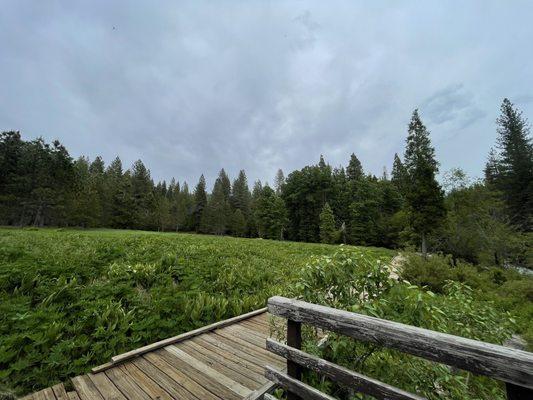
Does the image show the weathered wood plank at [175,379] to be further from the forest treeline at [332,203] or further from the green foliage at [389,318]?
the forest treeline at [332,203]

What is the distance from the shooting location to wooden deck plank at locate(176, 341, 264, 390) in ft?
11.0

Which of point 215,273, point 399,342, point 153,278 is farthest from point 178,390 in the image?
point 215,273

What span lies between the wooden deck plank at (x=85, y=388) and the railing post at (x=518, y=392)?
393cm

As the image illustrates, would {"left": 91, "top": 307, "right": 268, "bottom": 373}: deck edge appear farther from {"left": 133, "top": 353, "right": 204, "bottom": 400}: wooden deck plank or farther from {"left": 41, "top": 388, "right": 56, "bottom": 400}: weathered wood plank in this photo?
{"left": 41, "top": 388, "right": 56, "bottom": 400}: weathered wood plank

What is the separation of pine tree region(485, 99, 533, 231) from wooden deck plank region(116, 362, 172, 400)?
45050 millimetres

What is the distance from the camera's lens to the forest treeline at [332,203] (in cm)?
2223

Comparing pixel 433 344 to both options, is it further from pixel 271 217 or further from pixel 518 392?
pixel 271 217

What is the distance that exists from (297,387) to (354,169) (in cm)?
5369

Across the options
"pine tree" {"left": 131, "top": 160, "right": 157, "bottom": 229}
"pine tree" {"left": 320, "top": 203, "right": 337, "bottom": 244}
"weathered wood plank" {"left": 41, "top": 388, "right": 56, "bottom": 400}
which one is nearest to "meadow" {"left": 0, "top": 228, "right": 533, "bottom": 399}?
"weathered wood plank" {"left": 41, "top": 388, "right": 56, "bottom": 400}

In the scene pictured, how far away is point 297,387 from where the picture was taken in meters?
2.36

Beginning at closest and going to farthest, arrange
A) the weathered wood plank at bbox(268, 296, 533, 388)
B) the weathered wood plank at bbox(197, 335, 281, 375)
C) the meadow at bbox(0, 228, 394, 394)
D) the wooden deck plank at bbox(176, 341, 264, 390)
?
1. the weathered wood plank at bbox(268, 296, 533, 388)
2. the wooden deck plank at bbox(176, 341, 264, 390)
3. the meadow at bbox(0, 228, 394, 394)
4. the weathered wood plank at bbox(197, 335, 281, 375)

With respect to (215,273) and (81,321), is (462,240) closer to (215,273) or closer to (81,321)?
(215,273)

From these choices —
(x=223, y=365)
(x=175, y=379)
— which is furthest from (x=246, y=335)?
(x=175, y=379)

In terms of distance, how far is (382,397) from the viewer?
1823mm
